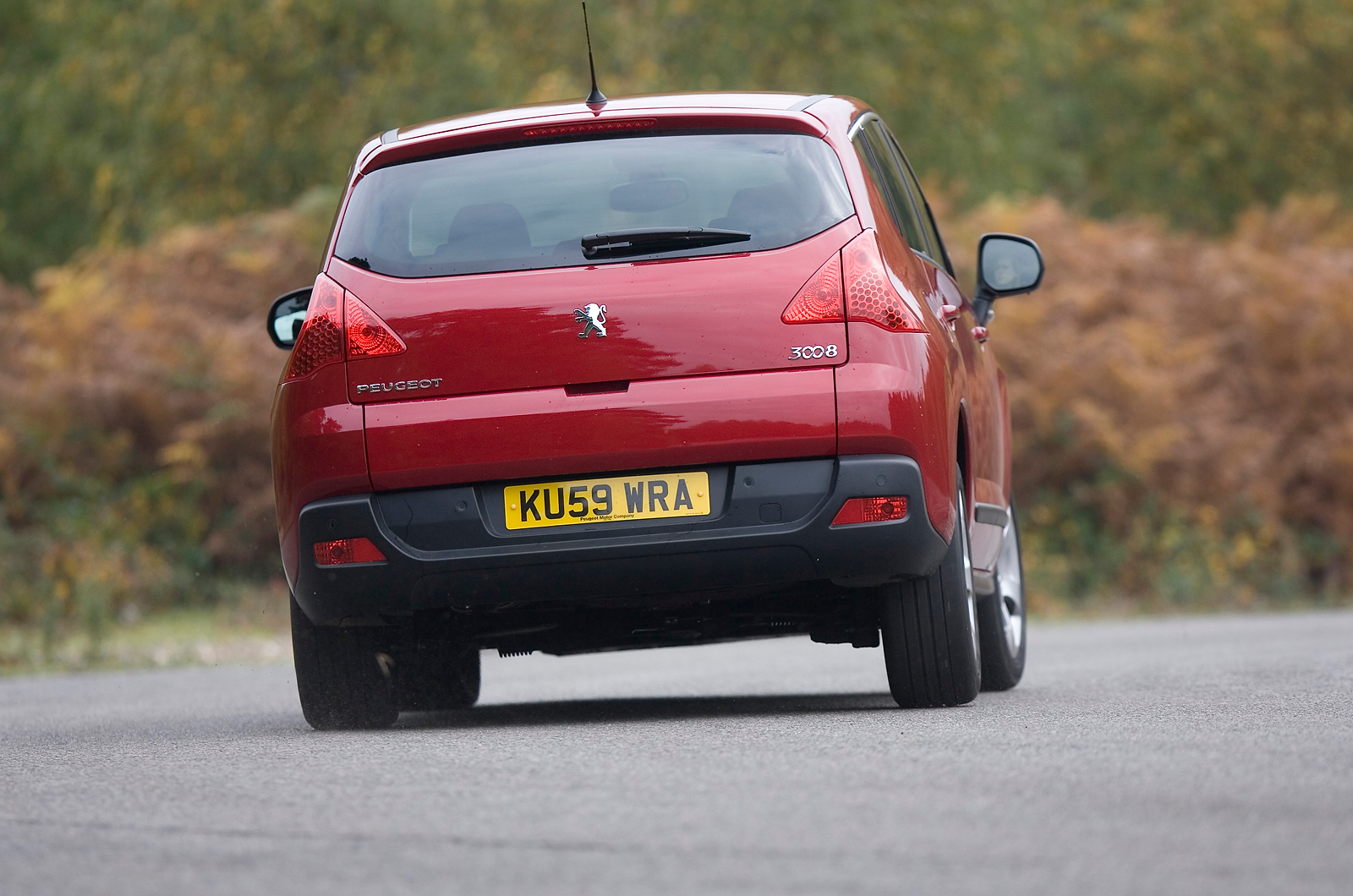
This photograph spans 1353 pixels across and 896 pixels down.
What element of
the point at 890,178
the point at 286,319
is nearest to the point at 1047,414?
the point at 890,178

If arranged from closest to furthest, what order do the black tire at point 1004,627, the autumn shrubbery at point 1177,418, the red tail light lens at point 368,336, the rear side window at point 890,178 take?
the red tail light lens at point 368,336, the rear side window at point 890,178, the black tire at point 1004,627, the autumn shrubbery at point 1177,418

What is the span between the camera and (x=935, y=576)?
607cm

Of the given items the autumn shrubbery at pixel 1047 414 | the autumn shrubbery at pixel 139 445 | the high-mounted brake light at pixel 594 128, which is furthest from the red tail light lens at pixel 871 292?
the autumn shrubbery at pixel 139 445

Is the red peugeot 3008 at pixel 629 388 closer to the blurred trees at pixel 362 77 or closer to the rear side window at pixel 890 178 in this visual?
the rear side window at pixel 890 178

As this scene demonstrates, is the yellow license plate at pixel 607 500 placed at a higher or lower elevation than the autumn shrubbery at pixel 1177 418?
higher

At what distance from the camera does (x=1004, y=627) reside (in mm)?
7555

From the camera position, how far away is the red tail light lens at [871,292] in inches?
226

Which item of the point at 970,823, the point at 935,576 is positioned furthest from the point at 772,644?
the point at 970,823

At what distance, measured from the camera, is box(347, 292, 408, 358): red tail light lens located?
19.1 ft

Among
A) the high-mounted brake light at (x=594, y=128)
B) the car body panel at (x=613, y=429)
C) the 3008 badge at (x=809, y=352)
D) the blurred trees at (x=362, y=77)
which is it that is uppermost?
the blurred trees at (x=362, y=77)

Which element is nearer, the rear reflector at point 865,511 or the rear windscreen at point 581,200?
the rear reflector at point 865,511

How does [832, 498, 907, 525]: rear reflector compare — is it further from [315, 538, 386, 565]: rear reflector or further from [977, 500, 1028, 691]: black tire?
[977, 500, 1028, 691]: black tire

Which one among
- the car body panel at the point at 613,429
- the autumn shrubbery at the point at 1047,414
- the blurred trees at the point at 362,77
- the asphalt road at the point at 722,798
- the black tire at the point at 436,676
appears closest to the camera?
the asphalt road at the point at 722,798

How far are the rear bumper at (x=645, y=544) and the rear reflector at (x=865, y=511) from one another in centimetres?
2
